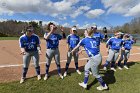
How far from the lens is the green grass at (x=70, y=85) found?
20.2 feet

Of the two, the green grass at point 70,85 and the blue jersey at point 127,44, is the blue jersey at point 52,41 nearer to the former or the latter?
the green grass at point 70,85

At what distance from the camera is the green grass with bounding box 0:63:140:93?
6.15 metres

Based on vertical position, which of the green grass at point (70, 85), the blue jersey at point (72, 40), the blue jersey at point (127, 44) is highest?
the blue jersey at point (72, 40)

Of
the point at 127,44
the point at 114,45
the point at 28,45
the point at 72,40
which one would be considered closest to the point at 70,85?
the point at 72,40

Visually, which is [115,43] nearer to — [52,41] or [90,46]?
[90,46]

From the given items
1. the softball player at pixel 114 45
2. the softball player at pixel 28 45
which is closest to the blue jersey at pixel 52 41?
the softball player at pixel 28 45

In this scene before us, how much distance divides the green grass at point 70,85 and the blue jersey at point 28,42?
1.07 meters

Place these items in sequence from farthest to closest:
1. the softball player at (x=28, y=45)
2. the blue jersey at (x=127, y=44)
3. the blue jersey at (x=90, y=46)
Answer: the blue jersey at (x=127, y=44)
the softball player at (x=28, y=45)
the blue jersey at (x=90, y=46)

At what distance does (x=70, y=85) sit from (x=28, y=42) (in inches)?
75.2

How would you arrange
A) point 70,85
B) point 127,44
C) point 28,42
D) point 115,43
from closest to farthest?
point 28,42, point 70,85, point 115,43, point 127,44

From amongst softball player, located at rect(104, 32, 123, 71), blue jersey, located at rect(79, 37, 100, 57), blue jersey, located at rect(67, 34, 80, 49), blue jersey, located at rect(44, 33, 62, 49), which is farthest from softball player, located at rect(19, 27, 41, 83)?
softball player, located at rect(104, 32, 123, 71)

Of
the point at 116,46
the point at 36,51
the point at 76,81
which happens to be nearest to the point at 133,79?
the point at 116,46

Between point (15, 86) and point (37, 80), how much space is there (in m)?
0.78

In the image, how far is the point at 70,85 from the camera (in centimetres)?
664
